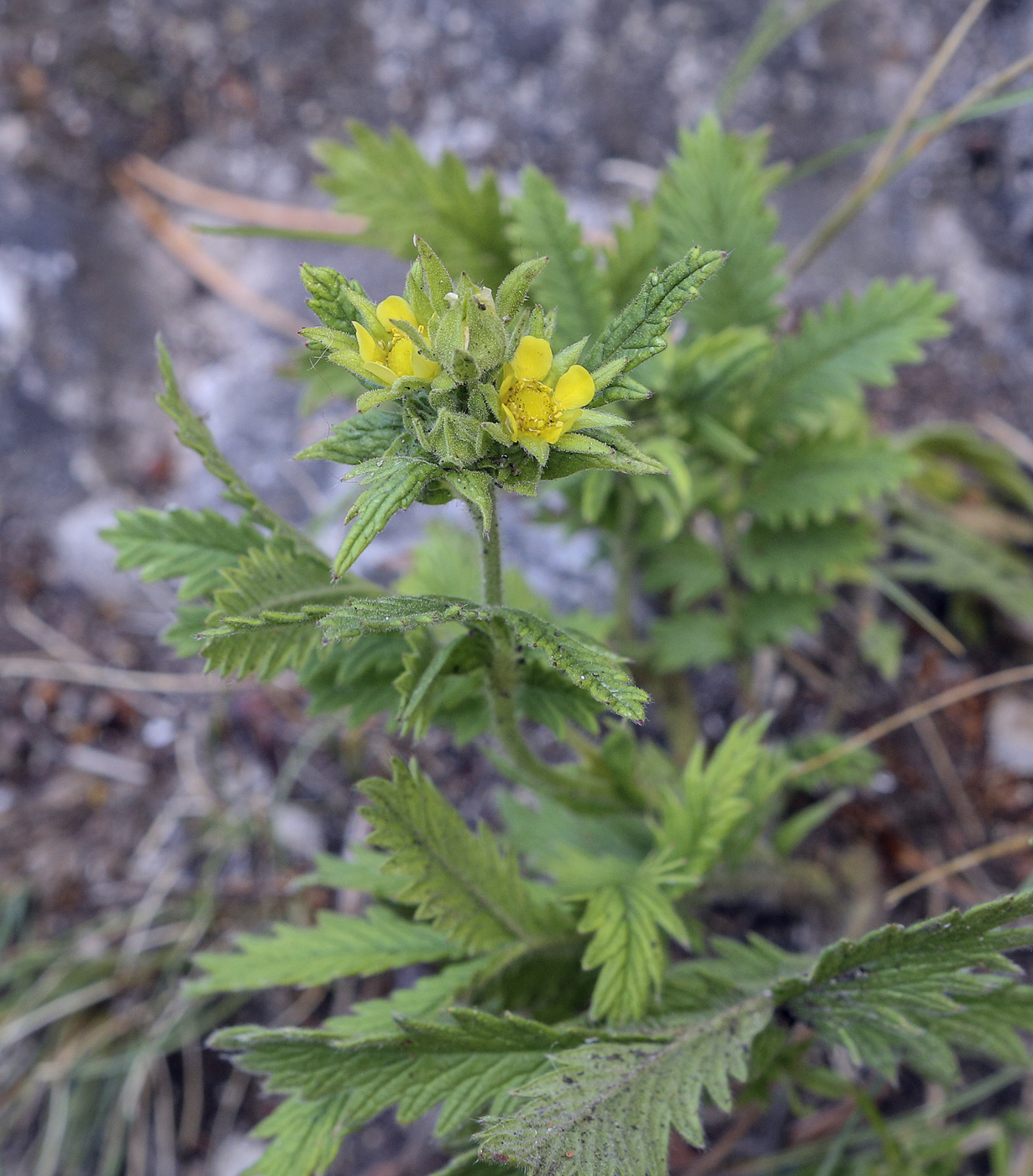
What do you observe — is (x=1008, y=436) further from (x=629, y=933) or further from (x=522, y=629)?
(x=522, y=629)

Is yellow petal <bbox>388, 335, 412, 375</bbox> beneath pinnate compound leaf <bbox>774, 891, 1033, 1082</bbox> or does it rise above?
above

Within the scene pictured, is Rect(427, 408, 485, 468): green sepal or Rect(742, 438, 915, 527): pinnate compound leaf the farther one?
Rect(742, 438, 915, 527): pinnate compound leaf

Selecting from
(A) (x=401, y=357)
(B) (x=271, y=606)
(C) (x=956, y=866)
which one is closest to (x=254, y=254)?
(B) (x=271, y=606)

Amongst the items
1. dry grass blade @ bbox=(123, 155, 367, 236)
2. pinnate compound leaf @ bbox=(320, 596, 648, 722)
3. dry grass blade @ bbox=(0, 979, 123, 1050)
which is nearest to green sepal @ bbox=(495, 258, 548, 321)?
pinnate compound leaf @ bbox=(320, 596, 648, 722)

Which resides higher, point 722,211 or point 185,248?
point 185,248

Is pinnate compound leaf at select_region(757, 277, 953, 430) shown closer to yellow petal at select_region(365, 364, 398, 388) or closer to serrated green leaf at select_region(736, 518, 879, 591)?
serrated green leaf at select_region(736, 518, 879, 591)

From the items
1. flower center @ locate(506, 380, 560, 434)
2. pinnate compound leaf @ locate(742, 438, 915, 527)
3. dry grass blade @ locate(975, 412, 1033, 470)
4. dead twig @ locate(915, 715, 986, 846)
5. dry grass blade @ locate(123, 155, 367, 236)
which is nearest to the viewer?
flower center @ locate(506, 380, 560, 434)

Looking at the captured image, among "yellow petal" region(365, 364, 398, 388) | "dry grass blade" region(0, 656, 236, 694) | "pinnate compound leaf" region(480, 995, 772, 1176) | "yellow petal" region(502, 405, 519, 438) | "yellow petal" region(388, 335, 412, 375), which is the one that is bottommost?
"pinnate compound leaf" region(480, 995, 772, 1176)

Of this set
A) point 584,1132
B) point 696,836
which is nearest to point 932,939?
point 696,836
